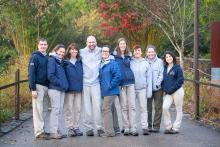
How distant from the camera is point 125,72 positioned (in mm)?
11930

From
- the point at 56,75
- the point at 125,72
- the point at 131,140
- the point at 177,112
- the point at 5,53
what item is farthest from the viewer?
the point at 5,53

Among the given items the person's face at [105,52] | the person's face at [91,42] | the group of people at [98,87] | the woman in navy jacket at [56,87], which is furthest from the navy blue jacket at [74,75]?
the person's face at [105,52]

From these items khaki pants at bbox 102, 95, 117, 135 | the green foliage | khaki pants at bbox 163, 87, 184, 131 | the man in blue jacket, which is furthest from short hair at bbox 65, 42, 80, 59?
the green foliage

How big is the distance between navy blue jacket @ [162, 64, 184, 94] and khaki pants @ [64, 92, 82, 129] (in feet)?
6.40

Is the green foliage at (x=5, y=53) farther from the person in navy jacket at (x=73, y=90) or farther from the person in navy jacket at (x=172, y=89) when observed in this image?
the person in navy jacket at (x=172, y=89)

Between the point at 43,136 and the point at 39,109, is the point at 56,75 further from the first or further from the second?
the point at 43,136

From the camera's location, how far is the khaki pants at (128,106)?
39.4 ft

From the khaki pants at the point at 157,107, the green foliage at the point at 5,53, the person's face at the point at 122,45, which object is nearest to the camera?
the person's face at the point at 122,45

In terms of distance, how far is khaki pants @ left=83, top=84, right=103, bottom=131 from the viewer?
38.8ft

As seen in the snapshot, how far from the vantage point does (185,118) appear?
49.2 ft

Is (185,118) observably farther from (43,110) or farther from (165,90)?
(43,110)

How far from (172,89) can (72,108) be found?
87.7 inches

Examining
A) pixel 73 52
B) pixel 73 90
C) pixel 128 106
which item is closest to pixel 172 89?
pixel 128 106

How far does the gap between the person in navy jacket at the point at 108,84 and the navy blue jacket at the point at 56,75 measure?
0.81m
